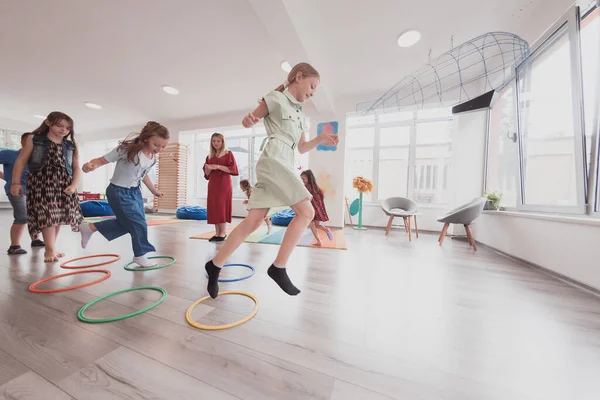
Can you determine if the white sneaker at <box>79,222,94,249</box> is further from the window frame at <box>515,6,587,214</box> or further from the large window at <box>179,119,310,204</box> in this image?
the large window at <box>179,119,310,204</box>

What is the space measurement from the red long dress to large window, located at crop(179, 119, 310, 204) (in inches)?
149

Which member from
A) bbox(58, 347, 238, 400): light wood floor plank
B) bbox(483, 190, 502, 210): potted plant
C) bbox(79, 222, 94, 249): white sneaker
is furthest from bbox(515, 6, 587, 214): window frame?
bbox(79, 222, 94, 249): white sneaker

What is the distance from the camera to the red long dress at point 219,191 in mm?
3238

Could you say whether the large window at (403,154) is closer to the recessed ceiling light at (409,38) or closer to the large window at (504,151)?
the large window at (504,151)

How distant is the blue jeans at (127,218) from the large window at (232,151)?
5.14 metres

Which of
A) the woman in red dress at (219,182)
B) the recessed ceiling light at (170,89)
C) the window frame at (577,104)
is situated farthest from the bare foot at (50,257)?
the window frame at (577,104)

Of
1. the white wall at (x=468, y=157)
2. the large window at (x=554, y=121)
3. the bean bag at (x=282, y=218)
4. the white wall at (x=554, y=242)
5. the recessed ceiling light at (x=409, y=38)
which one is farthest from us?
the bean bag at (x=282, y=218)

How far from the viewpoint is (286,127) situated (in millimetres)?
1317

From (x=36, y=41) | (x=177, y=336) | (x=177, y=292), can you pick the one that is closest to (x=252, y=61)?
(x=36, y=41)

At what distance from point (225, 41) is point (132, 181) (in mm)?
2599

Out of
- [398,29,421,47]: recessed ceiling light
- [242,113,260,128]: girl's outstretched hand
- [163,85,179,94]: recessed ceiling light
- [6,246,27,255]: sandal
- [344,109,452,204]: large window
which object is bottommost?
[6,246,27,255]: sandal

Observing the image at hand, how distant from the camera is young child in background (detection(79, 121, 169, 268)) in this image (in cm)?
182

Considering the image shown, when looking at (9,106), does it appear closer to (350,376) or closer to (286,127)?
(286,127)

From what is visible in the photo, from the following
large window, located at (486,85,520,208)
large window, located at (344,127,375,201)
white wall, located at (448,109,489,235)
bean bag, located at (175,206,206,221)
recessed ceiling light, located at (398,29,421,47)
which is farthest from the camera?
bean bag, located at (175,206,206,221)
